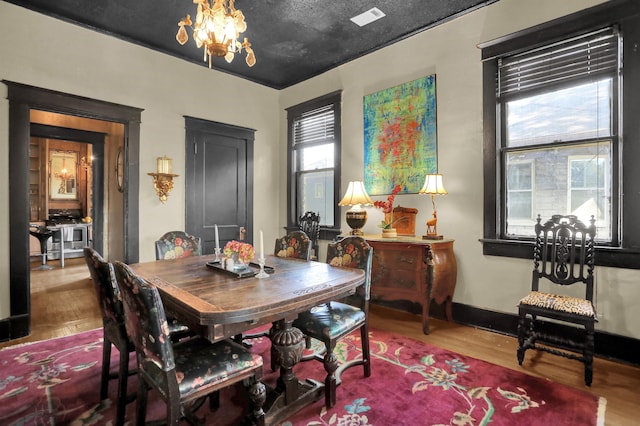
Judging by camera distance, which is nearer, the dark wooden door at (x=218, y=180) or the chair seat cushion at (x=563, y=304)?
the chair seat cushion at (x=563, y=304)

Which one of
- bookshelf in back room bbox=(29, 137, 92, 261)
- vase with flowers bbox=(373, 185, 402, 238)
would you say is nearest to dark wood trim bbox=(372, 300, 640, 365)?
vase with flowers bbox=(373, 185, 402, 238)

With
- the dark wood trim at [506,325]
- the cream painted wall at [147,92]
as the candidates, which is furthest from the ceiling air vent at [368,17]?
the dark wood trim at [506,325]

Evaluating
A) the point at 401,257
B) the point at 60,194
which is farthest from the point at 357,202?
the point at 60,194

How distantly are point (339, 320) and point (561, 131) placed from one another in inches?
101

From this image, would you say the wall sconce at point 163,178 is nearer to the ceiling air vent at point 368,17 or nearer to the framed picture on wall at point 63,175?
the ceiling air vent at point 368,17

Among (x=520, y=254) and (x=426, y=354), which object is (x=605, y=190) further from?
(x=426, y=354)

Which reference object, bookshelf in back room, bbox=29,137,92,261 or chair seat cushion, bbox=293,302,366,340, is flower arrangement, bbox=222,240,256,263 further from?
bookshelf in back room, bbox=29,137,92,261

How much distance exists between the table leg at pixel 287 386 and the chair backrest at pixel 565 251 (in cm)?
209

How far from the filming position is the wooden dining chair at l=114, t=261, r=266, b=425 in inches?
54.0

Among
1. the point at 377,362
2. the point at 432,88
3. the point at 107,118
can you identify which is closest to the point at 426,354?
the point at 377,362

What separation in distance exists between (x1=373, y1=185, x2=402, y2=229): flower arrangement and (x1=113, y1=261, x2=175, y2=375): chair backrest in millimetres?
2752

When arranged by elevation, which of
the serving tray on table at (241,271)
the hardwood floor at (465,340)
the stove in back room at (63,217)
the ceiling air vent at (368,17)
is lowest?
the hardwood floor at (465,340)

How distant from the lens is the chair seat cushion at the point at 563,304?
90.4 inches

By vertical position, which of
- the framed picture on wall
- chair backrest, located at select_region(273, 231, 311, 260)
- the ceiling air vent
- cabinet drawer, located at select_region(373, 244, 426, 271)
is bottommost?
cabinet drawer, located at select_region(373, 244, 426, 271)
